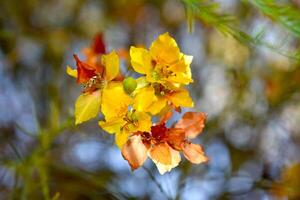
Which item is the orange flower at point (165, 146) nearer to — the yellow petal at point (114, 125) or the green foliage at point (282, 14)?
the yellow petal at point (114, 125)

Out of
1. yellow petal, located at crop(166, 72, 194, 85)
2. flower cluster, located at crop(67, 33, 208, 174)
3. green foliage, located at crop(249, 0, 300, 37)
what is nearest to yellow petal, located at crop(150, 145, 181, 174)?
flower cluster, located at crop(67, 33, 208, 174)

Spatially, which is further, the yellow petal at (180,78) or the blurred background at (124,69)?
the blurred background at (124,69)

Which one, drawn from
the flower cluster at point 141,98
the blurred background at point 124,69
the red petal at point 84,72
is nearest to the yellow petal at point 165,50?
the flower cluster at point 141,98

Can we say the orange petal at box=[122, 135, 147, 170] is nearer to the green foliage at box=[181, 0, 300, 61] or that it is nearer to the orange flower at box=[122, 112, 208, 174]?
the orange flower at box=[122, 112, 208, 174]

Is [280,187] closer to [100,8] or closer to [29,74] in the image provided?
[29,74]

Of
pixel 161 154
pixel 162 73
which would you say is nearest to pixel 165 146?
pixel 161 154

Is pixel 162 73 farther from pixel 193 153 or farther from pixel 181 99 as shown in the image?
pixel 193 153
